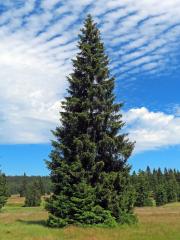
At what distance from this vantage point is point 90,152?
1384 inches

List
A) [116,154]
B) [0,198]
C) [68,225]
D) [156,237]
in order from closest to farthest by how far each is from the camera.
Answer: [156,237] → [68,225] → [116,154] → [0,198]

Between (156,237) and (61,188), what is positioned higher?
(61,188)

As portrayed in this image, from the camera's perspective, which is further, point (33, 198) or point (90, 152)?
point (33, 198)

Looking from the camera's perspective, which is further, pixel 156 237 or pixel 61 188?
pixel 61 188

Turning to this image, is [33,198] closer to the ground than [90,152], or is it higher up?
higher up

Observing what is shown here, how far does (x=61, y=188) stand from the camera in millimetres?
35125

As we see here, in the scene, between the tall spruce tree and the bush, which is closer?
the tall spruce tree

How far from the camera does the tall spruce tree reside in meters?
34.2

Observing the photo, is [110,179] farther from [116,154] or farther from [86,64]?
[86,64]

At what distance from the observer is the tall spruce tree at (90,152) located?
1345 inches

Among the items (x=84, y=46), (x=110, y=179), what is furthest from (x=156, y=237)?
(x=84, y=46)

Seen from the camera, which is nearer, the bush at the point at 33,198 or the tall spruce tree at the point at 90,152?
the tall spruce tree at the point at 90,152

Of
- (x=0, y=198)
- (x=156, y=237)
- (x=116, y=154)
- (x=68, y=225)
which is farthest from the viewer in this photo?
(x=0, y=198)

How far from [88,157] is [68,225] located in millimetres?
5199
